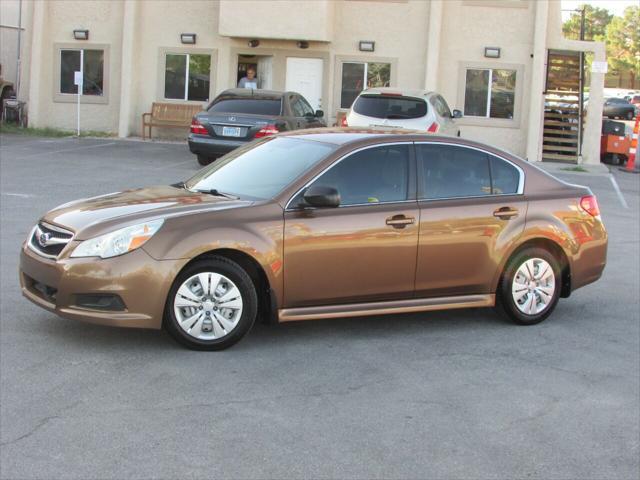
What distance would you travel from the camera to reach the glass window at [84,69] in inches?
1075

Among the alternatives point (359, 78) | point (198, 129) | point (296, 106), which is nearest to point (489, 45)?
point (359, 78)

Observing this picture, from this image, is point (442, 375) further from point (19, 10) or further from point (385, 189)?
point (19, 10)

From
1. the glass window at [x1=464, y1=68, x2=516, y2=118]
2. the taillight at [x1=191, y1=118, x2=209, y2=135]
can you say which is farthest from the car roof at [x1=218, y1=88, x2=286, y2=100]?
the glass window at [x1=464, y1=68, x2=516, y2=118]

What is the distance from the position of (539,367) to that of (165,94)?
21.5 m

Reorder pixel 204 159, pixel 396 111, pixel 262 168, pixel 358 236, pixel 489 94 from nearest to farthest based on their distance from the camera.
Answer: pixel 358 236 → pixel 262 168 → pixel 396 111 → pixel 204 159 → pixel 489 94

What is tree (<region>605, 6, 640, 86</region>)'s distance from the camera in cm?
9438

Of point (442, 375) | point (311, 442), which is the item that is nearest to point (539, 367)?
point (442, 375)

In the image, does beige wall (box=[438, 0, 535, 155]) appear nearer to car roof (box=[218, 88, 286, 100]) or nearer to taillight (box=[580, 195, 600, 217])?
car roof (box=[218, 88, 286, 100])

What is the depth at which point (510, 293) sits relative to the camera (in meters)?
8.02

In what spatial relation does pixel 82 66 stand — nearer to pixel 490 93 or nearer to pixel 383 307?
pixel 490 93

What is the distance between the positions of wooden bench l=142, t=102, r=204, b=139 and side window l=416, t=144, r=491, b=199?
18.9 metres

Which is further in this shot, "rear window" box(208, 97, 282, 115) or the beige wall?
the beige wall

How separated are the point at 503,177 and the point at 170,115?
19305 millimetres

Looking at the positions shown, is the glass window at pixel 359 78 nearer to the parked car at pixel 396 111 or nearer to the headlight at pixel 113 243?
the parked car at pixel 396 111
